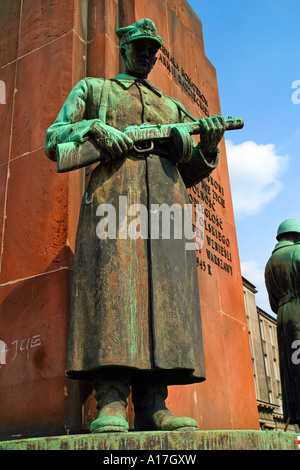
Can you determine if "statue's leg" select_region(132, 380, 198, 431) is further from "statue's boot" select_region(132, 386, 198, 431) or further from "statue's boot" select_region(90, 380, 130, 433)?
"statue's boot" select_region(90, 380, 130, 433)

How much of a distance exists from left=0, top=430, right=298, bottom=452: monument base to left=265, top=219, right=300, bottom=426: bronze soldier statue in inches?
162

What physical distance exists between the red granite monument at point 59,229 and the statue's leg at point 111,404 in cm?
101

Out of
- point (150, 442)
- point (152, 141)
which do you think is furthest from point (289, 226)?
point (150, 442)

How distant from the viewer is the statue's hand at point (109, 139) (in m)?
3.25

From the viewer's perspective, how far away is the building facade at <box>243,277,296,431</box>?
1640 inches

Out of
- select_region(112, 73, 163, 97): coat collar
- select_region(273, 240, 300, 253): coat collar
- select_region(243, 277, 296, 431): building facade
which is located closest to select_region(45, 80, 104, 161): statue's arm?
select_region(112, 73, 163, 97): coat collar

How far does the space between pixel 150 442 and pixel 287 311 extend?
4.54m

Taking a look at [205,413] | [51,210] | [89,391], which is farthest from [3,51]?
[205,413]

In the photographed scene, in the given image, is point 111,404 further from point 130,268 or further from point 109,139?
point 109,139

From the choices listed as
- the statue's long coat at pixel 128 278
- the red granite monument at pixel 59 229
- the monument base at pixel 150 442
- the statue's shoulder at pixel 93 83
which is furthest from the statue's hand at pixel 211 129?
the monument base at pixel 150 442

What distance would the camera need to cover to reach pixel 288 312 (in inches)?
254

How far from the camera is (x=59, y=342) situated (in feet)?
13.0

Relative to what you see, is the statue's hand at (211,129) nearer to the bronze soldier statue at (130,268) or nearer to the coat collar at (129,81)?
the bronze soldier statue at (130,268)
